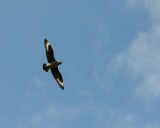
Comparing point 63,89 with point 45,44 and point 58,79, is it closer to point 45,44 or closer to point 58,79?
point 58,79

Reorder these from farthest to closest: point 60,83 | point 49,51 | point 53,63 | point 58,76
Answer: point 60,83 → point 58,76 → point 49,51 → point 53,63

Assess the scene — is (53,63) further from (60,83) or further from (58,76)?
(60,83)

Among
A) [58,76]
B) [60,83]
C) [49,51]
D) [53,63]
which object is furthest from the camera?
[60,83]

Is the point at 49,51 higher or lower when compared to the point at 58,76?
higher

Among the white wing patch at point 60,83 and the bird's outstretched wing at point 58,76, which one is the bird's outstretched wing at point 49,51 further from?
the white wing patch at point 60,83

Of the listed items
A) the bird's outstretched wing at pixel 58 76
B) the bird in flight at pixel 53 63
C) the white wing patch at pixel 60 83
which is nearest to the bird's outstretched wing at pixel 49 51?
the bird in flight at pixel 53 63

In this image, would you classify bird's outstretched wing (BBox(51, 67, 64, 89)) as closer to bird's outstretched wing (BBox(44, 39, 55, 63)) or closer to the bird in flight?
the bird in flight

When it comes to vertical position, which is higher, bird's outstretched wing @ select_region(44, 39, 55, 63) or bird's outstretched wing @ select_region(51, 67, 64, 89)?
bird's outstretched wing @ select_region(44, 39, 55, 63)

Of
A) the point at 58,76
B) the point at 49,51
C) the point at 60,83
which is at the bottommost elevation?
the point at 60,83

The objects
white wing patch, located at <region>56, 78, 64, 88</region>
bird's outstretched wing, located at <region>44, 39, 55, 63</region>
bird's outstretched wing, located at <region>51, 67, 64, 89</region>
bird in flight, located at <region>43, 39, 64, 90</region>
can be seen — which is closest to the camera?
bird in flight, located at <region>43, 39, 64, 90</region>

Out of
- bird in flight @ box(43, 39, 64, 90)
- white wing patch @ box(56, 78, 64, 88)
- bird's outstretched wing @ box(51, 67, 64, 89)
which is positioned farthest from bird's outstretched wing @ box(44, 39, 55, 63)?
white wing patch @ box(56, 78, 64, 88)

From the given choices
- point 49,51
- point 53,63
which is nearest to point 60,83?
point 53,63

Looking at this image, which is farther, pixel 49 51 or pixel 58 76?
pixel 58 76

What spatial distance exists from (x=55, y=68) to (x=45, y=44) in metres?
2.82
